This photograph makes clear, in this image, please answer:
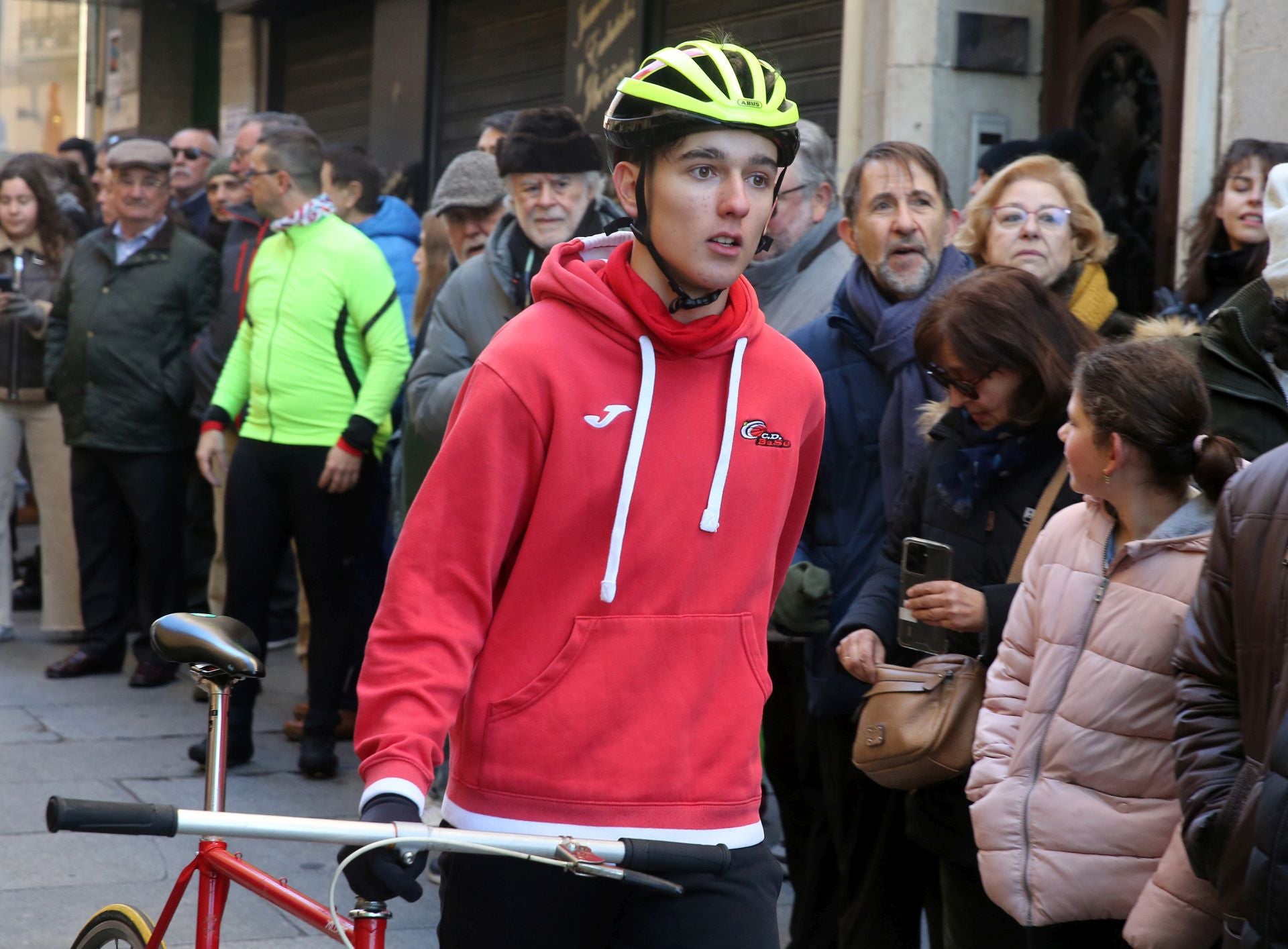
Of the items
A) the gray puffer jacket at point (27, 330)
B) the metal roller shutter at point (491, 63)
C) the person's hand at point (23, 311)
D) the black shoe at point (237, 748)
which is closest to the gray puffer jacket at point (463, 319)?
the black shoe at point (237, 748)

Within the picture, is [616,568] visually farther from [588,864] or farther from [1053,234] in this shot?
[1053,234]

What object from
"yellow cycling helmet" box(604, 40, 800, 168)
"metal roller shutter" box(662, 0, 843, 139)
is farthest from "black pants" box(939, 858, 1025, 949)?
"metal roller shutter" box(662, 0, 843, 139)

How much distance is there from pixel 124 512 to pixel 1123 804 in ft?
21.6

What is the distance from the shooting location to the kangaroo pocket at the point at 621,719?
8.38 ft

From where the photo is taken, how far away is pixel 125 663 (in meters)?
9.10

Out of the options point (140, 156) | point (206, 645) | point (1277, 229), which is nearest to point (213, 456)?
point (140, 156)

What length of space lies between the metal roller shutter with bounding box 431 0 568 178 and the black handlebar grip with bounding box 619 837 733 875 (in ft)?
36.0

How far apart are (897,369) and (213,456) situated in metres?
3.81

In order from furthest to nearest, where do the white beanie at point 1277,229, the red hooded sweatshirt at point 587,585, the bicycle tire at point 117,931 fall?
the white beanie at point 1277,229, the bicycle tire at point 117,931, the red hooded sweatshirt at point 587,585

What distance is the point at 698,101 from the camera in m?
2.56

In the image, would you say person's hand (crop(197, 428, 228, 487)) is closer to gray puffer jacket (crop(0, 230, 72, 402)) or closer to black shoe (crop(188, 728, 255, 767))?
black shoe (crop(188, 728, 255, 767))

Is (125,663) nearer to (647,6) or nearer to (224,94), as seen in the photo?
(647,6)

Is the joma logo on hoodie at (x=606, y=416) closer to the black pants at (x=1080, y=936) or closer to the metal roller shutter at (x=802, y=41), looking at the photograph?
the black pants at (x=1080, y=936)

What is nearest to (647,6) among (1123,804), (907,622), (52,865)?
(52,865)
